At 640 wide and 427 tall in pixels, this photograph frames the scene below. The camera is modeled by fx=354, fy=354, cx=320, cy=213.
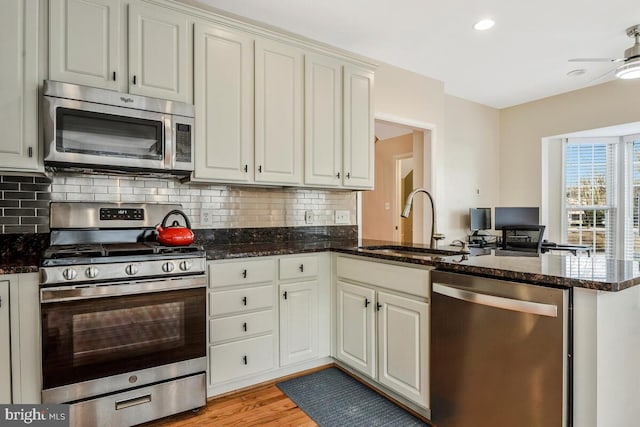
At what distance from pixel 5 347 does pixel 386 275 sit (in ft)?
6.25

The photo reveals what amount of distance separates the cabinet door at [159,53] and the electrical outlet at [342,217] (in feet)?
5.34

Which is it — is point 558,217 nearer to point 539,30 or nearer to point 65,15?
point 539,30

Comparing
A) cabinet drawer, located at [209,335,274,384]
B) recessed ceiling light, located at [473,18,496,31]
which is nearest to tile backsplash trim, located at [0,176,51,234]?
cabinet drawer, located at [209,335,274,384]

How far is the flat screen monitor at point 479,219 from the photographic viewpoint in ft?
14.8

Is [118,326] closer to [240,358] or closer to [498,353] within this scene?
[240,358]

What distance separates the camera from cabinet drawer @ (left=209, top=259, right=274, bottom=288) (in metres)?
2.13

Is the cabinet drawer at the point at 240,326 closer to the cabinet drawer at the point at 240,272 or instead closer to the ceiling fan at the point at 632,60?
the cabinet drawer at the point at 240,272

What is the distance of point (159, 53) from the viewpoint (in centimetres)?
217

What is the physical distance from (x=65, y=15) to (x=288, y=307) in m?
2.12

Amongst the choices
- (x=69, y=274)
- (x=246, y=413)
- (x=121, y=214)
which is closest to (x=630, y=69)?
(x=246, y=413)

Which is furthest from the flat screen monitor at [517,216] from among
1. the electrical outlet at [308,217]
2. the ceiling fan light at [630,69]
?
the electrical outlet at [308,217]

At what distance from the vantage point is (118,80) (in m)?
2.05

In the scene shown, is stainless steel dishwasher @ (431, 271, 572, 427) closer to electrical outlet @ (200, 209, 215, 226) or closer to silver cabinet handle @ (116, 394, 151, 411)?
silver cabinet handle @ (116, 394, 151, 411)

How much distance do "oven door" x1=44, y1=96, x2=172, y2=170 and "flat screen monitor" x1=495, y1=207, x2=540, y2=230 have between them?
409 centimetres
